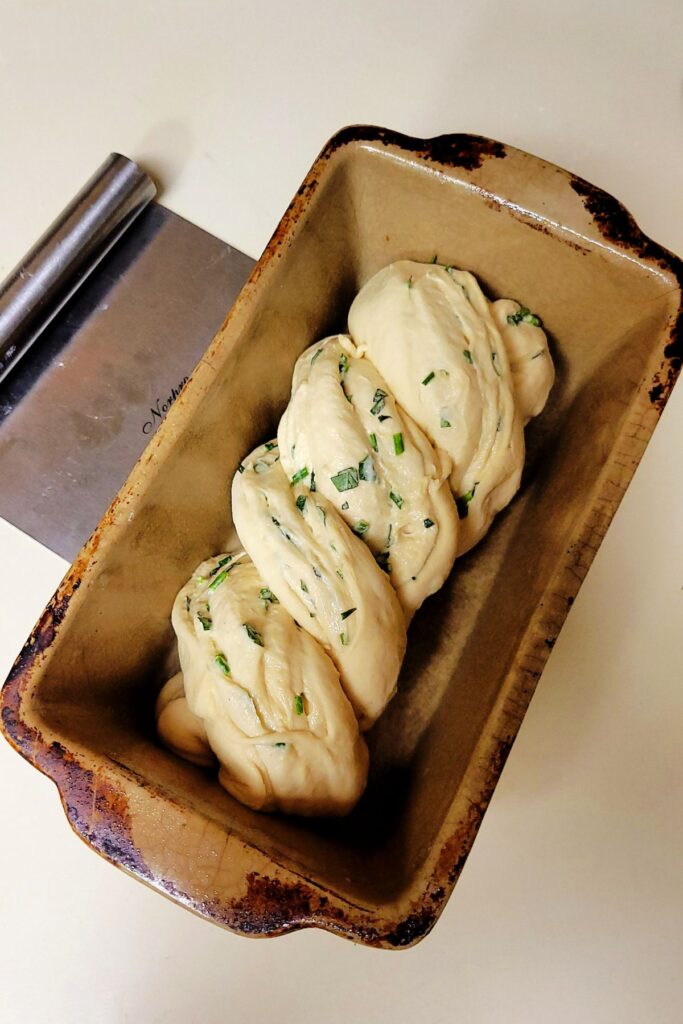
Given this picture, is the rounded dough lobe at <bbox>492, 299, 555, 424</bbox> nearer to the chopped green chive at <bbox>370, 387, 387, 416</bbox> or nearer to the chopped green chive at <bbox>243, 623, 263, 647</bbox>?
the chopped green chive at <bbox>370, 387, 387, 416</bbox>

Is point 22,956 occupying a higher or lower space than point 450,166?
lower

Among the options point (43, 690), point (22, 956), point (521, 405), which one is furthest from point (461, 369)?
point (22, 956)

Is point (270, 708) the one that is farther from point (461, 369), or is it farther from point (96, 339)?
point (96, 339)

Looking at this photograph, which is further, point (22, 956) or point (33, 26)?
point (33, 26)

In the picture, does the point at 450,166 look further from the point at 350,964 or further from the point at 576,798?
the point at 350,964

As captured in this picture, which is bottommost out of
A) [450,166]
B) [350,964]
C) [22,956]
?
[22,956]

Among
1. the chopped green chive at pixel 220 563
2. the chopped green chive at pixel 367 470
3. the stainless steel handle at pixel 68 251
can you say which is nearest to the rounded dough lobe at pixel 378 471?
the chopped green chive at pixel 367 470

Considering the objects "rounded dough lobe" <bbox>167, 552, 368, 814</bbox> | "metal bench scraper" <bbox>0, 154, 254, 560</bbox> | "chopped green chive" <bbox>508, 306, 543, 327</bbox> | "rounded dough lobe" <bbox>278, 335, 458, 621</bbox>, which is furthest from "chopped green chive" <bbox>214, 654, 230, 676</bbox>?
"chopped green chive" <bbox>508, 306, 543, 327</bbox>
